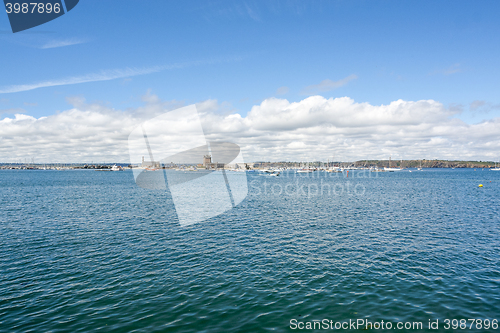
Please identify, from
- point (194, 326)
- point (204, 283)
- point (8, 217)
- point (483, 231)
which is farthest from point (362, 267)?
point (8, 217)

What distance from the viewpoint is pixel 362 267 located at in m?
26.5

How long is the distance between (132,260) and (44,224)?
2927cm

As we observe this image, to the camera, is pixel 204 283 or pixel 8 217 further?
pixel 8 217

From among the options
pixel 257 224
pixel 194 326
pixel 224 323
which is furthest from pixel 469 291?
pixel 257 224

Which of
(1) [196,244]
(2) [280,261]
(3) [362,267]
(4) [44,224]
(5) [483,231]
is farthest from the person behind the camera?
(4) [44,224]

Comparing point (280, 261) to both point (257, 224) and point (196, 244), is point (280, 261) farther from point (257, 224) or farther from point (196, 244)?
point (257, 224)

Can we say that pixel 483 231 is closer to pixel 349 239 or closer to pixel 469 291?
pixel 349 239

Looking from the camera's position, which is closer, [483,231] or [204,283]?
[204,283]

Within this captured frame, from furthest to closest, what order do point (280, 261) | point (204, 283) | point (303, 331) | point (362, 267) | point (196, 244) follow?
point (196, 244) < point (280, 261) < point (362, 267) < point (204, 283) < point (303, 331)

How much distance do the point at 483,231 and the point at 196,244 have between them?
148 feet

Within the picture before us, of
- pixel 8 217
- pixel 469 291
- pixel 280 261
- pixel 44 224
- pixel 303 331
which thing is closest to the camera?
pixel 303 331

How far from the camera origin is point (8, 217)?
2046 inches

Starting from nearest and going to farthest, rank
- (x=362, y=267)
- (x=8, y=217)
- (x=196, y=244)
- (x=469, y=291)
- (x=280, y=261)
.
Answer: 1. (x=469, y=291)
2. (x=362, y=267)
3. (x=280, y=261)
4. (x=196, y=244)
5. (x=8, y=217)

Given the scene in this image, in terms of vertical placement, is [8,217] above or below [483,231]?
above
